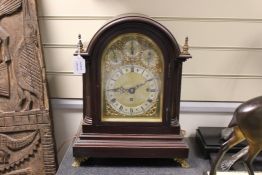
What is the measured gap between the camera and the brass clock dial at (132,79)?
0.84 m

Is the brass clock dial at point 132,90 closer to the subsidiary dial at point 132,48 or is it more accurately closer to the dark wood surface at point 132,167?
the subsidiary dial at point 132,48

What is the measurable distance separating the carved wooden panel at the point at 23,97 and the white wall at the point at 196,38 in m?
0.08

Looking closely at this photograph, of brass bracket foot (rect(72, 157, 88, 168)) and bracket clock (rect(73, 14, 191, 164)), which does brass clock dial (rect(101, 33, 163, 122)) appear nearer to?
bracket clock (rect(73, 14, 191, 164))

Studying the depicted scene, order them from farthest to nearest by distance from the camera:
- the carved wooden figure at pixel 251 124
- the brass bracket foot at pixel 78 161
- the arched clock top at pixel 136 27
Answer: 1. the brass bracket foot at pixel 78 161
2. the arched clock top at pixel 136 27
3. the carved wooden figure at pixel 251 124

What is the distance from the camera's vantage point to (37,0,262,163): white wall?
1062 millimetres

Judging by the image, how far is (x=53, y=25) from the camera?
109 cm

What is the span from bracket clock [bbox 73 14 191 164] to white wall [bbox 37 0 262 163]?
A: 0.89 ft

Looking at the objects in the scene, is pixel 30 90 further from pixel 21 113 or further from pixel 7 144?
pixel 7 144

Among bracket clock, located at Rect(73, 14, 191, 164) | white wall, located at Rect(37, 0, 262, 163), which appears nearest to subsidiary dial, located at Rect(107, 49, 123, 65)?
bracket clock, located at Rect(73, 14, 191, 164)

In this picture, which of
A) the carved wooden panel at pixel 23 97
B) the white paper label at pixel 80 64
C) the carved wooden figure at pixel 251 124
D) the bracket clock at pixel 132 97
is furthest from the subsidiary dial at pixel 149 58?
the carved wooden panel at pixel 23 97

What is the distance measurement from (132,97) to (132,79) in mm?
57

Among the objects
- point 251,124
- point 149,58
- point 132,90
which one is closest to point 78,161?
point 132,90

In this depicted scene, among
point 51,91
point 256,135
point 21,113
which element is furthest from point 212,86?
point 21,113

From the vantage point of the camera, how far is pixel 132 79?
87 centimetres
